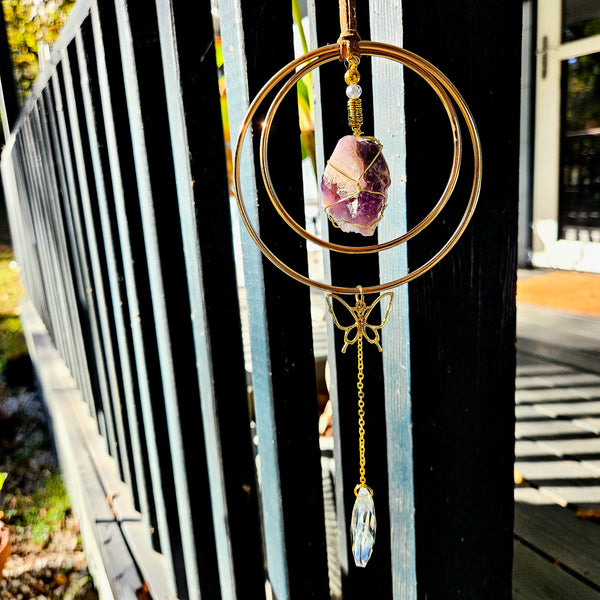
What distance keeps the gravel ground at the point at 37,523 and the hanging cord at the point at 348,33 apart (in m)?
1.52

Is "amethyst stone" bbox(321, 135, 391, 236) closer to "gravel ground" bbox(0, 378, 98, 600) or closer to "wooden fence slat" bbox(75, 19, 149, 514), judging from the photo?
"wooden fence slat" bbox(75, 19, 149, 514)

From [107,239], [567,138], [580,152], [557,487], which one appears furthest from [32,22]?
[557,487]

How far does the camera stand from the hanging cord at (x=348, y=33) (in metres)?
0.47

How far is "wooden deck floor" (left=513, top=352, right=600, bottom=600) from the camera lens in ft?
3.71

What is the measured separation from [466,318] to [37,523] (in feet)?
8.36

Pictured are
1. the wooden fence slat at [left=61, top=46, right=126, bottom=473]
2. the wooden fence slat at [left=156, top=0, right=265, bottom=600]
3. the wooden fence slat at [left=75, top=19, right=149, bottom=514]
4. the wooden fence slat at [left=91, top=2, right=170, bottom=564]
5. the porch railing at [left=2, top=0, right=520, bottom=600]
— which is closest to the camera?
the porch railing at [left=2, top=0, right=520, bottom=600]

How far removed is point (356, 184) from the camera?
1.63ft

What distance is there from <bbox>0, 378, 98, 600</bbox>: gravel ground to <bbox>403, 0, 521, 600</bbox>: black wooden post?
1.33 metres

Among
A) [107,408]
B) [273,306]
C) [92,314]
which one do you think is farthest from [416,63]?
[107,408]

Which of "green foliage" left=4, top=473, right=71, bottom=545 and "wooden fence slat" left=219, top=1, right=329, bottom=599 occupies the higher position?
"wooden fence slat" left=219, top=1, right=329, bottom=599

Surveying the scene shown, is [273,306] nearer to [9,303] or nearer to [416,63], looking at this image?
[416,63]

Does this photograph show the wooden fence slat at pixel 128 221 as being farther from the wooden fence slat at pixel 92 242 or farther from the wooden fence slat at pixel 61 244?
the wooden fence slat at pixel 61 244

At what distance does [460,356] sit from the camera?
58 centimetres

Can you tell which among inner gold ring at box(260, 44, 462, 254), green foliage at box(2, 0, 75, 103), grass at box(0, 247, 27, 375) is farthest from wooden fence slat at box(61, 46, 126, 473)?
grass at box(0, 247, 27, 375)
